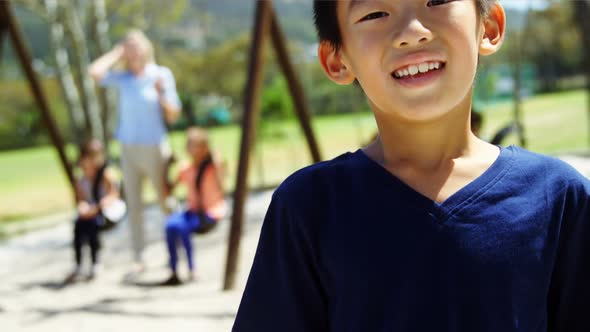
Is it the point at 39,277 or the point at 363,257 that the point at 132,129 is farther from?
the point at 363,257

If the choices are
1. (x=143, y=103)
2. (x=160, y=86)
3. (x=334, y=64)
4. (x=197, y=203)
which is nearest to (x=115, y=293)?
(x=197, y=203)

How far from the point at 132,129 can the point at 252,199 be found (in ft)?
11.0

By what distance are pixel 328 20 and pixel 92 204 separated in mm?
3889

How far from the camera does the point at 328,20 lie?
1.05 m

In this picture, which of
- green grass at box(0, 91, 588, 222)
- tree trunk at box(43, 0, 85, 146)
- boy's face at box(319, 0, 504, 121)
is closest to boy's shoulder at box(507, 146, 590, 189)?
boy's face at box(319, 0, 504, 121)

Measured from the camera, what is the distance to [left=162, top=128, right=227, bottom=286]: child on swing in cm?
406

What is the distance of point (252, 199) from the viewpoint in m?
7.51

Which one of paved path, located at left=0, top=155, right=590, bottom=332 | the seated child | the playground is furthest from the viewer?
the seated child

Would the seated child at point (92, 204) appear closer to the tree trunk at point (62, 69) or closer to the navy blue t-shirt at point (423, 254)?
the navy blue t-shirt at point (423, 254)

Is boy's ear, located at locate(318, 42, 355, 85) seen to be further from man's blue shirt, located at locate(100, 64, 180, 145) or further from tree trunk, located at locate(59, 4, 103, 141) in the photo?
tree trunk, located at locate(59, 4, 103, 141)

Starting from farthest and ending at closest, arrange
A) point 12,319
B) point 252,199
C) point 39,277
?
point 252,199 < point 39,277 < point 12,319

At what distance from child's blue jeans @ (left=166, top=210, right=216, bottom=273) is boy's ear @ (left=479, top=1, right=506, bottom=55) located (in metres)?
3.14

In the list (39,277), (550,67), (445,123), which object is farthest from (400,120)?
(550,67)

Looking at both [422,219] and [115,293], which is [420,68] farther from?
[115,293]
